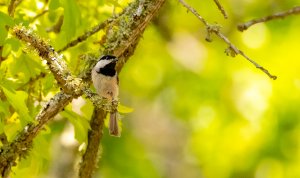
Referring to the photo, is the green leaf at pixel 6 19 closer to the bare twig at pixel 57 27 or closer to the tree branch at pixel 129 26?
the tree branch at pixel 129 26

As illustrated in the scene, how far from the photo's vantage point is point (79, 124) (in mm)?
3504

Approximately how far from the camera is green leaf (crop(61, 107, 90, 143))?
11.4ft

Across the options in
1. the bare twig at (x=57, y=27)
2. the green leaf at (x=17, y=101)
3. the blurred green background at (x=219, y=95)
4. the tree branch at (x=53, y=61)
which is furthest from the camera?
the blurred green background at (x=219, y=95)

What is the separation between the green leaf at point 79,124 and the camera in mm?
3473

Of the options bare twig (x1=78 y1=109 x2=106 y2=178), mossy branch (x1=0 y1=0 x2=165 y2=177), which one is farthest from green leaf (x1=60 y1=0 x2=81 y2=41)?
bare twig (x1=78 y1=109 x2=106 y2=178)

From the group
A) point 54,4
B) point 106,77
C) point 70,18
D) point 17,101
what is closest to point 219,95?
point 70,18

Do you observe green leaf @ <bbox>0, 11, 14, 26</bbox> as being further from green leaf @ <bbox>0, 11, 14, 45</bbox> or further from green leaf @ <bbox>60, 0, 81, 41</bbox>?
green leaf @ <bbox>60, 0, 81, 41</bbox>

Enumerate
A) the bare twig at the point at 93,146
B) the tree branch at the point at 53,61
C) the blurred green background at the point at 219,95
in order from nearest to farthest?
the tree branch at the point at 53,61 → the bare twig at the point at 93,146 → the blurred green background at the point at 219,95

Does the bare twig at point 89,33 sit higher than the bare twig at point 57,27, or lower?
lower

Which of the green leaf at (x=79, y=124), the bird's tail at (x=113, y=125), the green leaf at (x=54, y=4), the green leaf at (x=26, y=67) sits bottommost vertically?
the bird's tail at (x=113, y=125)

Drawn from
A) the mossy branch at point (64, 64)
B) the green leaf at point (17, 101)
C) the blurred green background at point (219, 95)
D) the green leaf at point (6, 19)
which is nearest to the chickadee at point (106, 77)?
the mossy branch at point (64, 64)

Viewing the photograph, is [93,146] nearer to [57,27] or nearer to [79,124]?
[79,124]

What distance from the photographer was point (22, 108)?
296 centimetres

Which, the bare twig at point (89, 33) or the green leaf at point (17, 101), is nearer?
the green leaf at point (17, 101)
